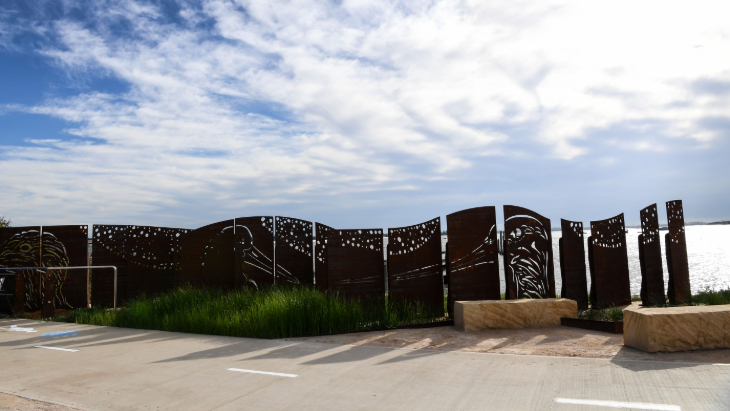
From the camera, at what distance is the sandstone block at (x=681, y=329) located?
6.28 meters

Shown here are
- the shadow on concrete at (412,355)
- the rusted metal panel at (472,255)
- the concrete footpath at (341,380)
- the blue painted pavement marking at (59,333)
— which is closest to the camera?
the concrete footpath at (341,380)

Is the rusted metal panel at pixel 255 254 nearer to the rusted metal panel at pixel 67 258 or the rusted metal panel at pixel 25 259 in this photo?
the rusted metal panel at pixel 67 258

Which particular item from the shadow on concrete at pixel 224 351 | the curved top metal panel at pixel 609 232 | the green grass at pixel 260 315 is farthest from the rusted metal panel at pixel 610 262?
the shadow on concrete at pixel 224 351

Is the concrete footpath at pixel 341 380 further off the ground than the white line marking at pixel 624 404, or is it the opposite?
the concrete footpath at pixel 341 380

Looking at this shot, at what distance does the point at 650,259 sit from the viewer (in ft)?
40.2

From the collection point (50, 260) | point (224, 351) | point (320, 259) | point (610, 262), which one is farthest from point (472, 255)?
point (50, 260)

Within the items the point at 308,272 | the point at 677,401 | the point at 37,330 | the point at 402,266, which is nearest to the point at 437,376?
the point at 677,401

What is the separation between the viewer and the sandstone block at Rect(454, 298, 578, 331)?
8.38m

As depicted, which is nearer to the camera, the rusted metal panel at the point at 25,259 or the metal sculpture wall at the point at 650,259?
the metal sculpture wall at the point at 650,259

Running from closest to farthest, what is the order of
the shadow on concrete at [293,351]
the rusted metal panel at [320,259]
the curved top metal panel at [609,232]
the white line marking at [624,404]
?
the white line marking at [624,404] → the shadow on concrete at [293,351] → the rusted metal panel at [320,259] → the curved top metal panel at [609,232]

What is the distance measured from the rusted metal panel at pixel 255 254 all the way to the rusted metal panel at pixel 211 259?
456mm

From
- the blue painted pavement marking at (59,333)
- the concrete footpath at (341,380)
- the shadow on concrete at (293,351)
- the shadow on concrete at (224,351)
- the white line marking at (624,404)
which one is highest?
the blue painted pavement marking at (59,333)

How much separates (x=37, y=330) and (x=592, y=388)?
938cm

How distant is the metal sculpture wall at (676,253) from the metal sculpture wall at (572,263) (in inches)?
107
